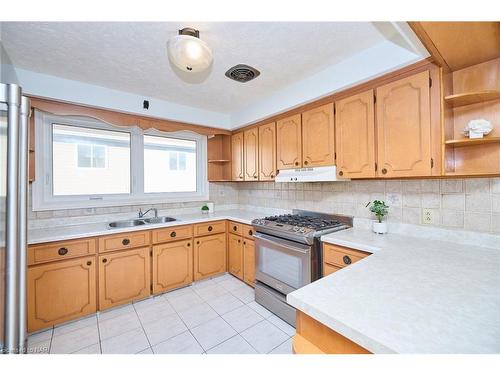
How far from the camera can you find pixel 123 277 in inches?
86.7

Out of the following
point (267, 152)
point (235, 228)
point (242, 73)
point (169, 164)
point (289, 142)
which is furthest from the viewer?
point (169, 164)

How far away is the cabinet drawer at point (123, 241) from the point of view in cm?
209

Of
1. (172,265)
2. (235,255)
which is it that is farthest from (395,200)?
(172,265)

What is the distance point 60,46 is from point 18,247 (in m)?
1.62

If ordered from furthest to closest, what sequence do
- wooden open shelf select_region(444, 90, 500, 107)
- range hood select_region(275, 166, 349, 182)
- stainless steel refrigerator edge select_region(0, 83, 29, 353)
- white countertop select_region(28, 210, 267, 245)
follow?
range hood select_region(275, 166, 349, 182)
white countertop select_region(28, 210, 267, 245)
wooden open shelf select_region(444, 90, 500, 107)
stainless steel refrigerator edge select_region(0, 83, 29, 353)

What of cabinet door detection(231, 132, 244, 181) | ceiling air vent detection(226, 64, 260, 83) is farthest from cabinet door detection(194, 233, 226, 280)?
ceiling air vent detection(226, 64, 260, 83)

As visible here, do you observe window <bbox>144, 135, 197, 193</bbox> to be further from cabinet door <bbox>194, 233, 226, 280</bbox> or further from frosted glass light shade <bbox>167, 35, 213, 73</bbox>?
frosted glass light shade <bbox>167, 35, 213, 73</bbox>

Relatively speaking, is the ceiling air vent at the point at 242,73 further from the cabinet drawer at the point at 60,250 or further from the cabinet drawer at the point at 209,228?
the cabinet drawer at the point at 60,250

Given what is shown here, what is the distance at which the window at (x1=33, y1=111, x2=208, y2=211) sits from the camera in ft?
7.36

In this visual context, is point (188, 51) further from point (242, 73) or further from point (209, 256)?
point (209, 256)

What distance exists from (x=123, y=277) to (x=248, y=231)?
138cm

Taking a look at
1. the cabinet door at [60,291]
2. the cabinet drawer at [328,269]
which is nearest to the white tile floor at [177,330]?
the cabinet door at [60,291]

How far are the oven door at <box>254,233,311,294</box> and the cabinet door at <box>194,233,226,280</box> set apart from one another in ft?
2.32

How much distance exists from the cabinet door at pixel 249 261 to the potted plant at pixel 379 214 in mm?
1277
